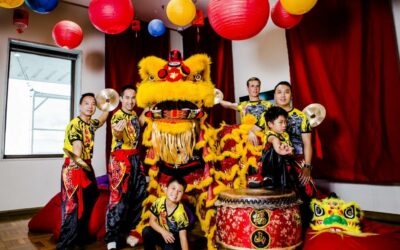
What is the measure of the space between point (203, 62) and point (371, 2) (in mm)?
1560

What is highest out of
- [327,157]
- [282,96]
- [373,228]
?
[282,96]

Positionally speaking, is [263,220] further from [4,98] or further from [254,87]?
[4,98]

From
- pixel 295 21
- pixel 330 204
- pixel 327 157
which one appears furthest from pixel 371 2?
pixel 330 204

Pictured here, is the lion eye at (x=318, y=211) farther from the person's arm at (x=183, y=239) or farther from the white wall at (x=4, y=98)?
the white wall at (x=4, y=98)

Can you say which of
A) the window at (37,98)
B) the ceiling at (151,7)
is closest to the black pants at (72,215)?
the window at (37,98)

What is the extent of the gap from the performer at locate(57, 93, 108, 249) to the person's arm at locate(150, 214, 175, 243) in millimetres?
623

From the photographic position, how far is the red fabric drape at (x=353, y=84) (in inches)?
88.7

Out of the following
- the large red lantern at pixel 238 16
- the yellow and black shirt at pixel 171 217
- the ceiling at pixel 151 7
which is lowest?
the yellow and black shirt at pixel 171 217

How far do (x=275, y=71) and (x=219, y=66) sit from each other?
0.87 m

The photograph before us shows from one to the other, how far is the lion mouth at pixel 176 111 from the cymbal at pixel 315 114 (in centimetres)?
85

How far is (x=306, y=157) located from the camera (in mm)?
1971

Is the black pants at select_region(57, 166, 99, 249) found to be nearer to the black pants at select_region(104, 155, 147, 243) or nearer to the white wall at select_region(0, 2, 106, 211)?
the black pants at select_region(104, 155, 147, 243)

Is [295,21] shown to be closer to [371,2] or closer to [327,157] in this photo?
[371,2]

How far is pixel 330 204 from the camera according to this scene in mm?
1861
